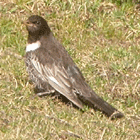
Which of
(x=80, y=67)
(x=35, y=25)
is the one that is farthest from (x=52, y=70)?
(x=80, y=67)

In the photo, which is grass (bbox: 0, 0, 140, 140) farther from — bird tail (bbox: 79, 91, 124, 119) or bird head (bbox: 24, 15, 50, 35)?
bird head (bbox: 24, 15, 50, 35)

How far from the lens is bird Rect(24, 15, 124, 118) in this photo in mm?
7656

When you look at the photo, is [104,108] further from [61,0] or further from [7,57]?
[61,0]

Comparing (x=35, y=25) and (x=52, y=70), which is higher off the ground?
(x=35, y=25)

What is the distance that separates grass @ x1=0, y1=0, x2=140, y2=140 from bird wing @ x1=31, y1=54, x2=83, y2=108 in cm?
23

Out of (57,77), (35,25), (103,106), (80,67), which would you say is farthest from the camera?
(80,67)

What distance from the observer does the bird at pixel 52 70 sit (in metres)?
7.66

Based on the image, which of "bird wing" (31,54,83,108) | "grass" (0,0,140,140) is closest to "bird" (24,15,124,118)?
"bird wing" (31,54,83,108)

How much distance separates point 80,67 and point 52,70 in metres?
0.97

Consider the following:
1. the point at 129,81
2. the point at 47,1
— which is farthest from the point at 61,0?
the point at 129,81

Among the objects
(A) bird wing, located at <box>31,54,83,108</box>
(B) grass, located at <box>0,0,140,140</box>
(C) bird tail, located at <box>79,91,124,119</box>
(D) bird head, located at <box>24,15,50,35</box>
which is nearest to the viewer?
(B) grass, located at <box>0,0,140,140</box>

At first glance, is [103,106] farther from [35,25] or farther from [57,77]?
[35,25]

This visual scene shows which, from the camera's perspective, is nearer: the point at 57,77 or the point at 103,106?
the point at 103,106

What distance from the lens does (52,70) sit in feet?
25.8
